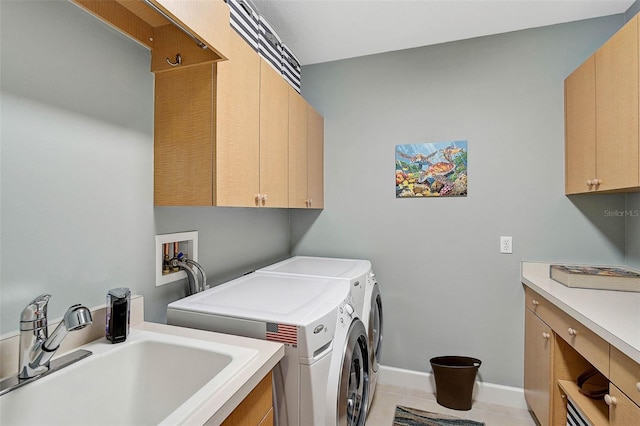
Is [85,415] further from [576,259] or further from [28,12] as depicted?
[576,259]

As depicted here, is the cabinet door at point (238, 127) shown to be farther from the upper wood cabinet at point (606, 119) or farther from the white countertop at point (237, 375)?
the upper wood cabinet at point (606, 119)

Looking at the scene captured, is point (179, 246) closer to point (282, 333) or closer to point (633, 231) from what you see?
point (282, 333)

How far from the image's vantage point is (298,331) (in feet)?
3.67

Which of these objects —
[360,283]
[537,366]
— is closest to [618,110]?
[537,366]

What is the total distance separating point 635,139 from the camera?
1.46 metres

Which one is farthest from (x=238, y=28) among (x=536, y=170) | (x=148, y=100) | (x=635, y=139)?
(x=536, y=170)

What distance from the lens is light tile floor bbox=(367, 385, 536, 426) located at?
202cm

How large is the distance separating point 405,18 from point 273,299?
192 cm

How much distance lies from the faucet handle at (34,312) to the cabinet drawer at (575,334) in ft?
6.26

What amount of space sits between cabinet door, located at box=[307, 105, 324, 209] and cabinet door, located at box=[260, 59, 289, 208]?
1.34 feet

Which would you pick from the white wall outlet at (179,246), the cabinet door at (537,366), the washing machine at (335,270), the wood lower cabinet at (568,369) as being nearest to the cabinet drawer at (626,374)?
the wood lower cabinet at (568,369)

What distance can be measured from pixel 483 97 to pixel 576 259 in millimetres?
1279

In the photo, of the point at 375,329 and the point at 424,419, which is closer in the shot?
the point at 424,419

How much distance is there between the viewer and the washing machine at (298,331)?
1.13 meters
